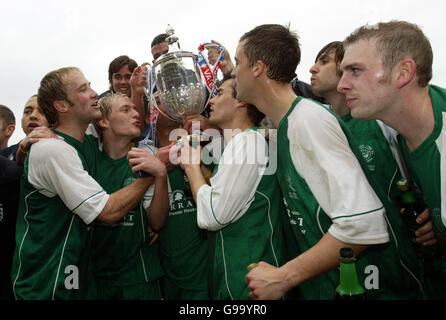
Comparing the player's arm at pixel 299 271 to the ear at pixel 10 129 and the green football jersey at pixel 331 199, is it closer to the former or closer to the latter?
the green football jersey at pixel 331 199

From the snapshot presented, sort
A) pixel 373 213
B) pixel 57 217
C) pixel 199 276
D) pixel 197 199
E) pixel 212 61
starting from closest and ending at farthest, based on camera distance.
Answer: pixel 373 213 → pixel 197 199 → pixel 57 217 → pixel 199 276 → pixel 212 61

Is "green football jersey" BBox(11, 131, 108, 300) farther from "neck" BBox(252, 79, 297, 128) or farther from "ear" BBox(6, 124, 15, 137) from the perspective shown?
"ear" BBox(6, 124, 15, 137)

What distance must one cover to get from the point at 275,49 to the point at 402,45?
61 cm

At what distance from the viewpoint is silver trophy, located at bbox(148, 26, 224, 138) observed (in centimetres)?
232

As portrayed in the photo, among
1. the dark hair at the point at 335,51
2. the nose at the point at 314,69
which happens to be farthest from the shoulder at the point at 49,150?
the dark hair at the point at 335,51

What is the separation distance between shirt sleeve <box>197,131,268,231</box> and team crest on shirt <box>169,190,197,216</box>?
2.54 feet

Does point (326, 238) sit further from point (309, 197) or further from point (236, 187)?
A: point (236, 187)

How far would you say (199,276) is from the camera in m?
2.56

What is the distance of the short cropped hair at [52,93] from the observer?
2.48 metres

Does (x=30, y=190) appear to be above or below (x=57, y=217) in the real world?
above

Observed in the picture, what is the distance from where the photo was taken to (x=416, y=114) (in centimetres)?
152

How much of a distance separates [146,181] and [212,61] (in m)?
1.28

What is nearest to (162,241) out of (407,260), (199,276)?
(199,276)

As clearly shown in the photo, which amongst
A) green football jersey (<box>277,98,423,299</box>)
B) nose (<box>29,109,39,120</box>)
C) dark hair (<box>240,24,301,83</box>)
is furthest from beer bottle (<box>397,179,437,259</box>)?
nose (<box>29,109,39,120</box>)
